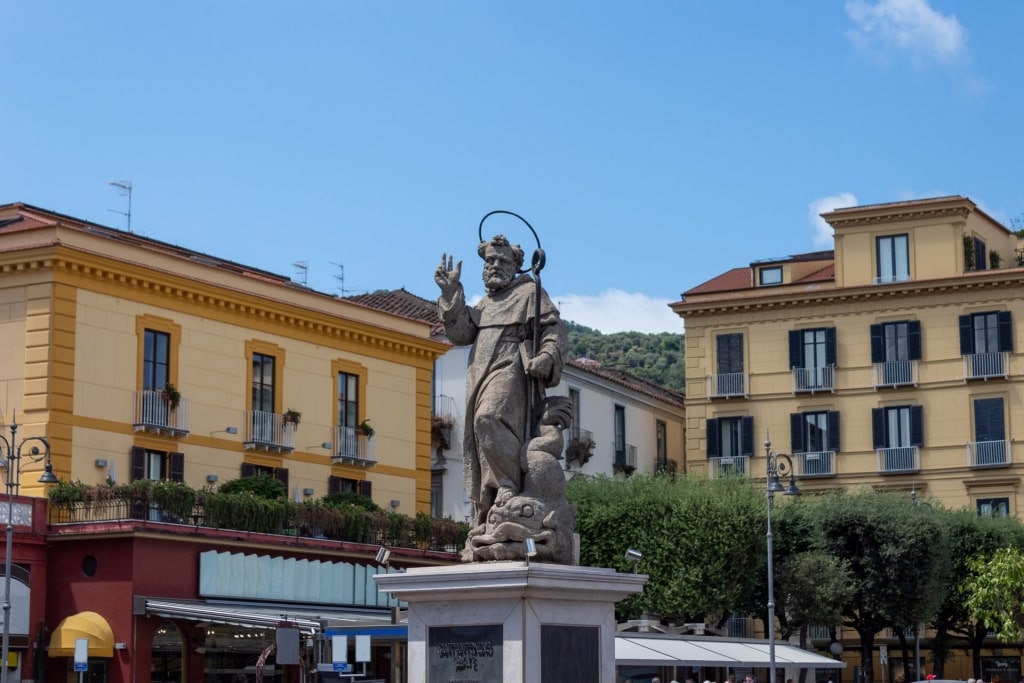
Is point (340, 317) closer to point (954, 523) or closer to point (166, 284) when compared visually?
point (166, 284)

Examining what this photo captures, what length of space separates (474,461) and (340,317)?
1304 inches

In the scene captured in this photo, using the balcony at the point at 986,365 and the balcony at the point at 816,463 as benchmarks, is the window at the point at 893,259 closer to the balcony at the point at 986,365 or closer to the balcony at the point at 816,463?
the balcony at the point at 986,365

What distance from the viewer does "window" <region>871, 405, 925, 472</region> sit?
57.6 m

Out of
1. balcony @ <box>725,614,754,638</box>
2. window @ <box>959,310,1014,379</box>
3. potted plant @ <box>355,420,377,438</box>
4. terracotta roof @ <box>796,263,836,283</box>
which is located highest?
terracotta roof @ <box>796,263,836,283</box>

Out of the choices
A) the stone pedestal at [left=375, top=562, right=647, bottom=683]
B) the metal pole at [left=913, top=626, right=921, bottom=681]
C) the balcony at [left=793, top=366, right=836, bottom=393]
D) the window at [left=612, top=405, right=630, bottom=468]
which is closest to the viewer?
the stone pedestal at [left=375, top=562, right=647, bottom=683]

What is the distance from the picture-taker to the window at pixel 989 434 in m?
56.3

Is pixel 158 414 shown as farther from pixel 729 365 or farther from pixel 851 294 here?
pixel 851 294

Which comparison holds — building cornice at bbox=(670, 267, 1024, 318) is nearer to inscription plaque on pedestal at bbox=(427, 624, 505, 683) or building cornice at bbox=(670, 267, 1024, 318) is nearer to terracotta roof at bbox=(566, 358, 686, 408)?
terracotta roof at bbox=(566, 358, 686, 408)

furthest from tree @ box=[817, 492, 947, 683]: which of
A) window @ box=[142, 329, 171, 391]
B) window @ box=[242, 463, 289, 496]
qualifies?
window @ box=[142, 329, 171, 391]

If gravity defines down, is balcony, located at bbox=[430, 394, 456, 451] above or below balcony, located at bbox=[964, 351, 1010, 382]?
below

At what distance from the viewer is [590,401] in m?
62.8

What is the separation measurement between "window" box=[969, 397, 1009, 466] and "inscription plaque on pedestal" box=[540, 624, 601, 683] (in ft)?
148

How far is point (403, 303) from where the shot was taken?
60.8 metres

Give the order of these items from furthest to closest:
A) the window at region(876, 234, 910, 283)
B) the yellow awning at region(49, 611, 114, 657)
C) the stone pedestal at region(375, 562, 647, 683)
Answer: the window at region(876, 234, 910, 283) < the yellow awning at region(49, 611, 114, 657) < the stone pedestal at region(375, 562, 647, 683)
